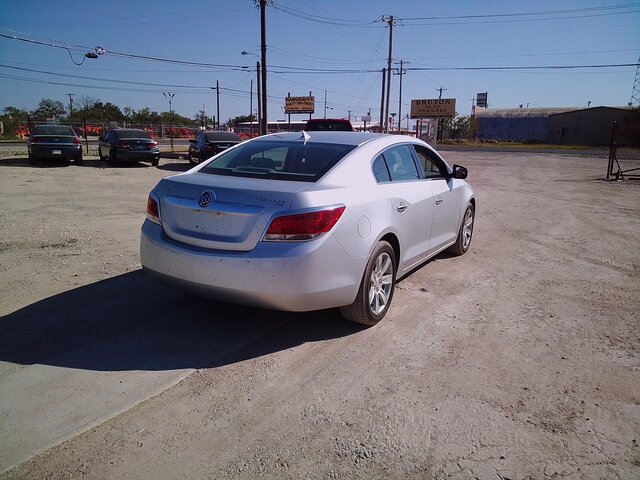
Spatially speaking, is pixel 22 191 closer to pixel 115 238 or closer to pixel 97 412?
pixel 115 238

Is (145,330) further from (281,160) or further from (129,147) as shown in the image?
(129,147)

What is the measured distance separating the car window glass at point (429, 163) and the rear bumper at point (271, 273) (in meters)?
2.19

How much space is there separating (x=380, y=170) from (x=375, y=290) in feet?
3.64

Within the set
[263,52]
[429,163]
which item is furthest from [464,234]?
[263,52]

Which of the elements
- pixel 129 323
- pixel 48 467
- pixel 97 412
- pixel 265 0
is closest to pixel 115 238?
pixel 129 323

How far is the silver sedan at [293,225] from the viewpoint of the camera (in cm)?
362

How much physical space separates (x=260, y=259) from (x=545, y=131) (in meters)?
93.1

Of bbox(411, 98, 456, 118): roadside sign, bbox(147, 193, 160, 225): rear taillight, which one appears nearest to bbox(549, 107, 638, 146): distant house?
bbox(411, 98, 456, 118): roadside sign

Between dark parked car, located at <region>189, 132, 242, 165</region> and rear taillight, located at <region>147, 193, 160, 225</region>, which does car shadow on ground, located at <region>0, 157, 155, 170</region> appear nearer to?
dark parked car, located at <region>189, 132, 242, 165</region>

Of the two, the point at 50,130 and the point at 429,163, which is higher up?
the point at 50,130

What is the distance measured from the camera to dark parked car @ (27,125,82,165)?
18953 millimetres

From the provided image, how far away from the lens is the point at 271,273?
3.58m

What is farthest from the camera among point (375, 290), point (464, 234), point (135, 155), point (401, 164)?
point (135, 155)

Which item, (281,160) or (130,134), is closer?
(281,160)
